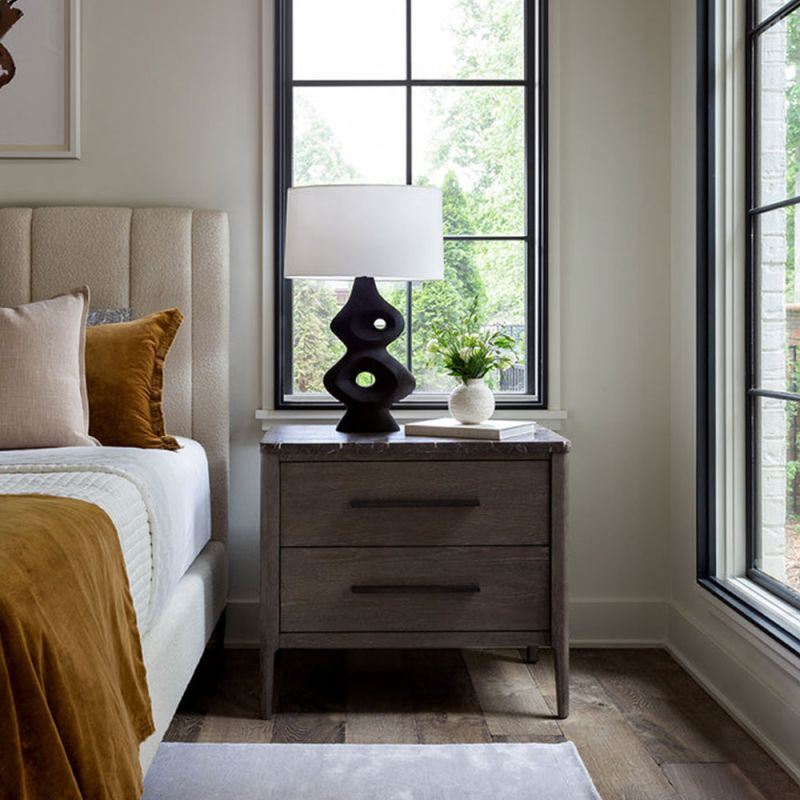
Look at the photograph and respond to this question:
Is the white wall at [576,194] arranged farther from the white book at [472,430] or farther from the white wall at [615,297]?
the white book at [472,430]

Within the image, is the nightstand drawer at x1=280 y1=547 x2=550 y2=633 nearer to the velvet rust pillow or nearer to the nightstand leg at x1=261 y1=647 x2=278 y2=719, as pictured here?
the nightstand leg at x1=261 y1=647 x2=278 y2=719

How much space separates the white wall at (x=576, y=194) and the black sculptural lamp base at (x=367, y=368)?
0.44 meters

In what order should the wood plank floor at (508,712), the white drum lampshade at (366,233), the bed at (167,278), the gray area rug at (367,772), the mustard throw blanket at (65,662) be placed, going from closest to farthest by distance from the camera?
the mustard throw blanket at (65,662) → the gray area rug at (367,772) → the wood plank floor at (508,712) → the white drum lampshade at (366,233) → the bed at (167,278)

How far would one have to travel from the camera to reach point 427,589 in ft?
8.30

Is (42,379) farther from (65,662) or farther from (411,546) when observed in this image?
(65,662)

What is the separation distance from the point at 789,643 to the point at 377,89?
6.71 feet

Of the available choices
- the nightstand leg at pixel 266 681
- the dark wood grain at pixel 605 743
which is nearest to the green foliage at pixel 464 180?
the nightstand leg at pixel 266 681

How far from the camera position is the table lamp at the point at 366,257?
263 centimetres

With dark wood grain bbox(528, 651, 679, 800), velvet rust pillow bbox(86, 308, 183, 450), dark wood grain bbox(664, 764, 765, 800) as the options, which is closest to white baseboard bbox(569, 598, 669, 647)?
dark wood grain bbox(528, 651, 679, 800)

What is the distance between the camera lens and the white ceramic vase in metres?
2.69

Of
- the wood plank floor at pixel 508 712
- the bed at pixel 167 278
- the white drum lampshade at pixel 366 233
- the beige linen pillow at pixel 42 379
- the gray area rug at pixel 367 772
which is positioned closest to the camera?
the gray area rug at pixel 367 772

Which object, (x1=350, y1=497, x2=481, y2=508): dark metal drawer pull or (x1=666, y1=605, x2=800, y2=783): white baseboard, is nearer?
(x1=666, y1=605, x2=800, y2=783): white baseboard

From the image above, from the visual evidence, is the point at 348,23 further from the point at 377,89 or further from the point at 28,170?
the point at 28,170

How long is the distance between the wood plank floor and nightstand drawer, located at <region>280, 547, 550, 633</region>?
0.23 metres
